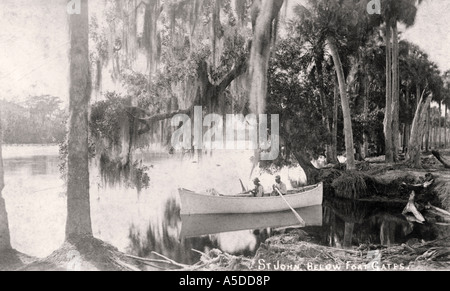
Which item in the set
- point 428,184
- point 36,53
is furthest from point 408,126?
point 36,53

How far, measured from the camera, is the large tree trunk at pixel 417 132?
4910 millimetres

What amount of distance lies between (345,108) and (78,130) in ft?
11.7

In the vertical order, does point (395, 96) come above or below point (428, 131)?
above

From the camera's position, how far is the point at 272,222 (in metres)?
4.78

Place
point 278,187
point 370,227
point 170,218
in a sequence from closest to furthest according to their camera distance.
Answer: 1. point 370,227
2. point 170,218
3. point 278,187

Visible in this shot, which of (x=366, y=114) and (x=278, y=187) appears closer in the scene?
(x=278, y=187)

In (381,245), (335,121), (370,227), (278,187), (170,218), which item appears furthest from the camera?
(335,121)

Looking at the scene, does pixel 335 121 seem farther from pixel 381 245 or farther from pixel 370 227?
pixel 381 245

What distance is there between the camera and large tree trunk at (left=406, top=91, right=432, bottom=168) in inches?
193

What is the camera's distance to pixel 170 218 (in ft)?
15.8

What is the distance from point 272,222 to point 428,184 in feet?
6.93

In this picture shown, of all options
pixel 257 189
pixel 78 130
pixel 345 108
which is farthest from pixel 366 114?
pixel 78 130

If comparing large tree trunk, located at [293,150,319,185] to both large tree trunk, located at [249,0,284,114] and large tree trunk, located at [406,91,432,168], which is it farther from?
large tree trunk, located at [406,91,432,168]

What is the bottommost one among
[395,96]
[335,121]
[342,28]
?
[335,121]
